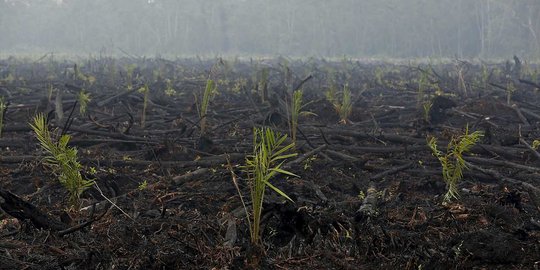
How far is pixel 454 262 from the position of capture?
8.06 ft

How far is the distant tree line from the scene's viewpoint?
5056cm

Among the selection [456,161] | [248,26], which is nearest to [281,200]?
[456,161]

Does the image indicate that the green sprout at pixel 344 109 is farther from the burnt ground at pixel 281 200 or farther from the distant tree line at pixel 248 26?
the distant tree line at pixel 248 26

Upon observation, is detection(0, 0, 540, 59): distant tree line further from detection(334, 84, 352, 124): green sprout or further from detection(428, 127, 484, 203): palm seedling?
detection(428, 127, 484, 203): palm seedling

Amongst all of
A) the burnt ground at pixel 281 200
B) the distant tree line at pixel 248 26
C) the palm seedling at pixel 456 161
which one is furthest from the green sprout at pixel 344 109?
the distant tree line at pixel 248 26

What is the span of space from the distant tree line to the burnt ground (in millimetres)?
43201

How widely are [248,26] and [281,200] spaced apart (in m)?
53.1

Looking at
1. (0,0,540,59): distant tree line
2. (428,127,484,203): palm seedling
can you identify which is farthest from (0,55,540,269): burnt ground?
(0,0,540,59): distant tree line

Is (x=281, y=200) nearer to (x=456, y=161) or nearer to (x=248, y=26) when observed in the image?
(x=456, y=161)

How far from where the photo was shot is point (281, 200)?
3508 mm

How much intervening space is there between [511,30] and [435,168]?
4537 cm

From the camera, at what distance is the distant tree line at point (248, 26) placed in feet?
166

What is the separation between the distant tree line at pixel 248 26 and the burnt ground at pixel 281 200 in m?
43.2

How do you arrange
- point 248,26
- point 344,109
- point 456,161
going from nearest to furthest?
point 456,161
point 344,109
point 248,26
